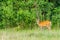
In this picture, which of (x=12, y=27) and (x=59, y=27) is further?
(x=12, y=27)

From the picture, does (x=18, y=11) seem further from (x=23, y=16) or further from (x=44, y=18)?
(x=44, y=18)

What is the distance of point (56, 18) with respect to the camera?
1404 cm

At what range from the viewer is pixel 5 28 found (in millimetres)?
13953

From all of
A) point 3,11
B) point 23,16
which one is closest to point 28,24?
point 23,16

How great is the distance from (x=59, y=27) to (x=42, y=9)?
1.67m

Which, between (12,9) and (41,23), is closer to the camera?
(41,23)

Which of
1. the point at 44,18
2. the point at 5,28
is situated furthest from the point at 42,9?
the point at 5,28

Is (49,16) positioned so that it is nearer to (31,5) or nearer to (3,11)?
(31,5)

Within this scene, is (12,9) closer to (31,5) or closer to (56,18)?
(31,5)

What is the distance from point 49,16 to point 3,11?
269 centimetres

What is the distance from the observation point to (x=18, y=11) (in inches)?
552

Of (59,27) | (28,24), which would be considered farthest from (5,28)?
(59,27)

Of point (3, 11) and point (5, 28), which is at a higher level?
point (3, 11)

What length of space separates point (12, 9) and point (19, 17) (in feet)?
2.67
